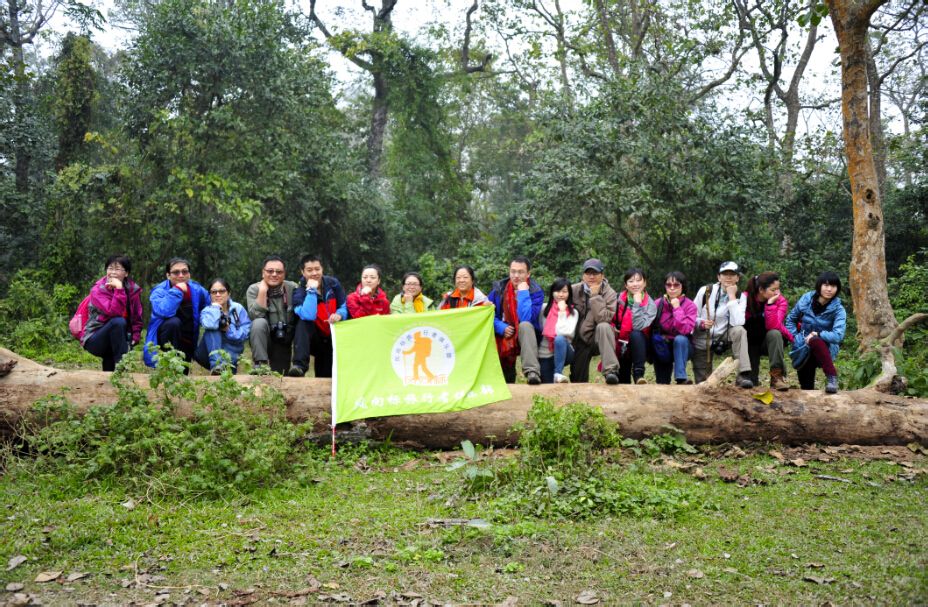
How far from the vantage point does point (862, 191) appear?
959 centimetres

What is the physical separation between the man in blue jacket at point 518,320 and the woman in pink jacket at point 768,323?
7.20 feet

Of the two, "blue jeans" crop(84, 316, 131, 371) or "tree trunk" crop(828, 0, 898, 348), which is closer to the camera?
"blue jeans" crop(84, 316, 131, 371)

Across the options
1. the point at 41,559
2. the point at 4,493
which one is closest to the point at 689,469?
the point at 41,559

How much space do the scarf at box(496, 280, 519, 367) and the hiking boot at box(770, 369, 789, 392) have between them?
2.58 meters

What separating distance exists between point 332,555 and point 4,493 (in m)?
2.94

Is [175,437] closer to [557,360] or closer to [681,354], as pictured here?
[557,360]

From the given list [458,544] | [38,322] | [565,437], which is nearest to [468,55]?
[38,322]

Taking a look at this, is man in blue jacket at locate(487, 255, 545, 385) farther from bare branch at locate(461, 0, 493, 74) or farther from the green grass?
bare branch at locate(461, 0, 493, 74)

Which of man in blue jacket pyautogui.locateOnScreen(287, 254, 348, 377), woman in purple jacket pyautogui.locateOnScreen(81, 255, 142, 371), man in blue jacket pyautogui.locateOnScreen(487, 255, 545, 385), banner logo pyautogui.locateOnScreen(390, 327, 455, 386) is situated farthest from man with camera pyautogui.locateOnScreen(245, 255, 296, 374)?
man in blue jacket pyautogui.locateOnScreen(487, 255, 545, 385)

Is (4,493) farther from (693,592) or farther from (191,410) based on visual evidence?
(693,592)

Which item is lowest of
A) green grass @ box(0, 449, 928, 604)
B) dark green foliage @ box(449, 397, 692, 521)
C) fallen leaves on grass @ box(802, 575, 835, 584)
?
fallen leaves on grass @ box(802, 575, 835, 584)

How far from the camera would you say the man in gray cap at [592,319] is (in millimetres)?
7766

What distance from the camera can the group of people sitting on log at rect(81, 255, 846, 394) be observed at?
795 cm

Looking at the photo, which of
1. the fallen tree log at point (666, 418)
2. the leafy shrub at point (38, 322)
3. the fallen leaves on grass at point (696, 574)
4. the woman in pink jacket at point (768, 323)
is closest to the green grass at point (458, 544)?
the fallen leaves on grass at point (696, 574)
